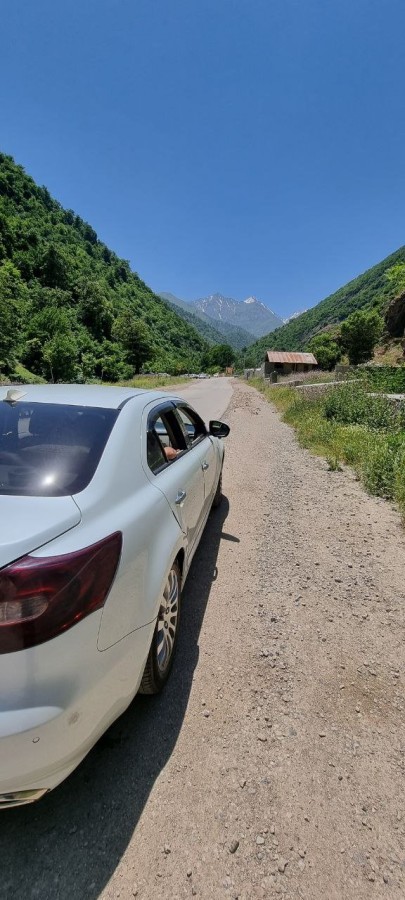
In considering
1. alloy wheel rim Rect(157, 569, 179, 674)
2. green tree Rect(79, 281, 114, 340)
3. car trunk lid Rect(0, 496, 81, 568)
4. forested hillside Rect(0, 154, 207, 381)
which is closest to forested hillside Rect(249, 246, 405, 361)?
forested hillside Rect(0, 154, 207, 381)

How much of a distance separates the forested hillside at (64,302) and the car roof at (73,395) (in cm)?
4144

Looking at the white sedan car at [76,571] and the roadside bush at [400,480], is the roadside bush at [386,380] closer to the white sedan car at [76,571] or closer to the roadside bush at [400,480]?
the roadside bush at [400,480]

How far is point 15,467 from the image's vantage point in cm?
173

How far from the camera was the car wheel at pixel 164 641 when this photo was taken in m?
2.01

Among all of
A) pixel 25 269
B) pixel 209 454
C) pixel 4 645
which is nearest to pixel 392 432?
pixel 209 454

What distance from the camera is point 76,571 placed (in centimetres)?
130

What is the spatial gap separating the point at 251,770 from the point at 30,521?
164 cm

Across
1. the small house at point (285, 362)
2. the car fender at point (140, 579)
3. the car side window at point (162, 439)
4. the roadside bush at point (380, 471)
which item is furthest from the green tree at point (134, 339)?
the car fender at point (140, 579)

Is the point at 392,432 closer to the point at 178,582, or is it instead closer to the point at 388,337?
the point at 178,582

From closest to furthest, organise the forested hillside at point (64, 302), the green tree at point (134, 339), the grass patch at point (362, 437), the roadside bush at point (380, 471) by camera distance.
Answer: the roadside bush at point (380, 471) < the grass patch at point (362, 437) < the forested hillside at point (64, 302) < the green tree at point (134, 339)

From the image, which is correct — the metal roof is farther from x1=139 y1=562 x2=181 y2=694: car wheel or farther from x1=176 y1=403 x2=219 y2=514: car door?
x1=139 y1=562 x2=181 y2=694: car wheel

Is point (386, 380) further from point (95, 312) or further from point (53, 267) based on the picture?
point (53, 267)

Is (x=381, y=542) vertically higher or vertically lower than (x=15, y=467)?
lower

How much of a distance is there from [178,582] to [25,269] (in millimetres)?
89506
